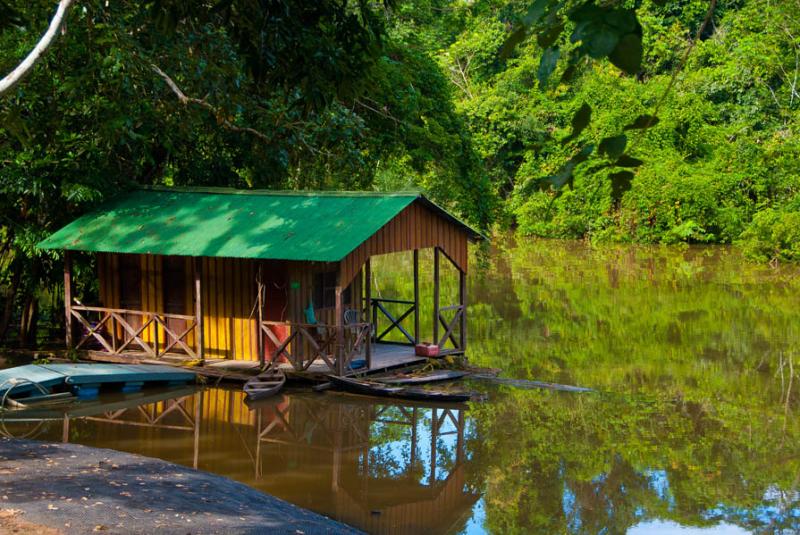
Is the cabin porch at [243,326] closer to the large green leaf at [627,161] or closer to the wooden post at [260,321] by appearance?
the wooden post at [260,321]

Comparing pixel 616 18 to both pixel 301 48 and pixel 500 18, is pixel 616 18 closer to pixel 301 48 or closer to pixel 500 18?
pixel 301 48

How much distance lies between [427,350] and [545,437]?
4.12 metres

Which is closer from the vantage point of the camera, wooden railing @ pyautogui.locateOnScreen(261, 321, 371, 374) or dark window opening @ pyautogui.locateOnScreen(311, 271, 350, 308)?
wooden railing @ pyautogui.locateOnScreen(261, 321, 371, 374)

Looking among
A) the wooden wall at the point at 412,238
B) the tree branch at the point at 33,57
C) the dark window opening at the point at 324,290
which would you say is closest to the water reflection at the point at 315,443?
the dark window opening at the point at 324,290

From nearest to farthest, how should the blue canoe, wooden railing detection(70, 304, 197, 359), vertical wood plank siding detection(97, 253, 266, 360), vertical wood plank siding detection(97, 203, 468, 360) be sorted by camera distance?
1. the blue canoe
2. vertical wood plank siding detection(97, 203, 468, 360)
3. wooden railing detection(70, 304, 197, 359)
4. vertical wood plank siding detection(97, 253, 266, 360)

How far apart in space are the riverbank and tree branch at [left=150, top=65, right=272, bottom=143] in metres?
6.24

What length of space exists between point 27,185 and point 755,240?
23.4 metres

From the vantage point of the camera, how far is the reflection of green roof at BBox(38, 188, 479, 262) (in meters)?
15.8

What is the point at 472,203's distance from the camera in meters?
23.5

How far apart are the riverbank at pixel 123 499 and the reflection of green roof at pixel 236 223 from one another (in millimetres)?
5165

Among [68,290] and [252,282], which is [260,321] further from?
[68,290]

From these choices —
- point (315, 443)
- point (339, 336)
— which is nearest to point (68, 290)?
point (339, 336)

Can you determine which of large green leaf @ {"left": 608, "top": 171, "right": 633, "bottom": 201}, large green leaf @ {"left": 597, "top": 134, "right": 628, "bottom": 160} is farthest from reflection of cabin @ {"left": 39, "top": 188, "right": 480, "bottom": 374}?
large green leaf @ {"left": 597, "top": 134, "right": 628, "bottom": 160}

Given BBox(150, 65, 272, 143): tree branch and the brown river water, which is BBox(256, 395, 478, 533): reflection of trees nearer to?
the brown river water
